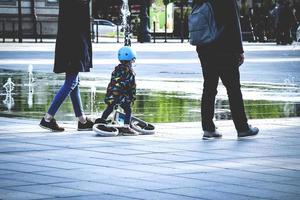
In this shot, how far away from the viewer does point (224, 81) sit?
10.0 meters

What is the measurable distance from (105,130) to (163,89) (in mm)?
6763

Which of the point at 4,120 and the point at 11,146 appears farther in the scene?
the point at 4,120

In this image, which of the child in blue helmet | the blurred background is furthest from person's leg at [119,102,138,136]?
the blurred background

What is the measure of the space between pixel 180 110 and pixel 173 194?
633 centimetres

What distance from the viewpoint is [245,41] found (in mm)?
52375

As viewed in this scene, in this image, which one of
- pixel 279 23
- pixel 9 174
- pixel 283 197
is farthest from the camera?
pixel 279 23

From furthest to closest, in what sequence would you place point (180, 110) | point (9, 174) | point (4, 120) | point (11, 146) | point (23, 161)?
point (180, 110) < point (4, 120) < point (11, 146) < point (23, 161) < point (9, 174)

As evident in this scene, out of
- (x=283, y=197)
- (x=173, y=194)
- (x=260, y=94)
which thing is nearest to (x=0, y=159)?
(x=173, y=194)

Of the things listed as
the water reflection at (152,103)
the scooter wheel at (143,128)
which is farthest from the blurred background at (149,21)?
the scooter wheel at (143,128)

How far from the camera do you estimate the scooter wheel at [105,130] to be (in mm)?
9977

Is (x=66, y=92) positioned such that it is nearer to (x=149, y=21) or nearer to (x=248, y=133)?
(x=248, y=133)

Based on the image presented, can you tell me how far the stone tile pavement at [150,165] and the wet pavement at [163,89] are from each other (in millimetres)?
1718

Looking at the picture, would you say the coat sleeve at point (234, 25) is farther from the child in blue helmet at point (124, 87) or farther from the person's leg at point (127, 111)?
the person's leg at point (127, 111)

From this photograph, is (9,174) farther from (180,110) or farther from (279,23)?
(279,23)
